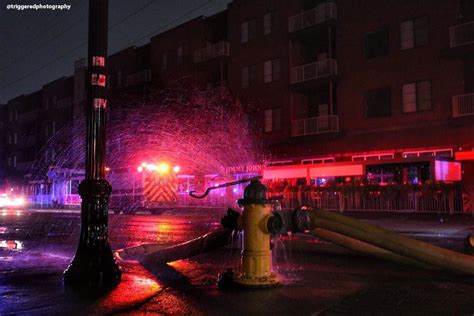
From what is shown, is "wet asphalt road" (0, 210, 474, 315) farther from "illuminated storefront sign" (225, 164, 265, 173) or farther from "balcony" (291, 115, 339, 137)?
"illuminated storefront sign" (225, 164, 265, 173)

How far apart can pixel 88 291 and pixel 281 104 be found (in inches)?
1138

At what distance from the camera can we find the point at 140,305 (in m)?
5.35

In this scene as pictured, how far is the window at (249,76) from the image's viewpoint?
3611 cm

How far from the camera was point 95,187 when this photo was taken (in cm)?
671

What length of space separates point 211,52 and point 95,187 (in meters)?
33.1

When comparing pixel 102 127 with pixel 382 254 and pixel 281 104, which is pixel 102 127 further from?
pixel 281 104

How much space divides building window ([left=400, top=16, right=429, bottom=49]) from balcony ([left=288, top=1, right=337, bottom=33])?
182 inches

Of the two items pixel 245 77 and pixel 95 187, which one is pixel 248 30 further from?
pixel 95 187

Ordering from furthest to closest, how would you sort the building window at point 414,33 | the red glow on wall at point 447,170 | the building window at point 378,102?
the building window at point 378,102 < the building window at point 414,33 < the red glow on wall at point 447,170

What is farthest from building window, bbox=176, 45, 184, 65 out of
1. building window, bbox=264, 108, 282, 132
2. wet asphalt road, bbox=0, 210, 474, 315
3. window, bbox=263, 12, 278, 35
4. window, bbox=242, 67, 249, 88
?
wet asphalt road, bbox=0, 210, 474, 315

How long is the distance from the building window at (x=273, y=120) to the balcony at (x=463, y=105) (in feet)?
39.2

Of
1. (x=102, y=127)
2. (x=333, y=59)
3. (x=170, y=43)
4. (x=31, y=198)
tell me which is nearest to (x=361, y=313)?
(x=102, y=127)

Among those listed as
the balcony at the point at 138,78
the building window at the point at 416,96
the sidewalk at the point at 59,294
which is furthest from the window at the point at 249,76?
the sidewalk at the point at 59,294

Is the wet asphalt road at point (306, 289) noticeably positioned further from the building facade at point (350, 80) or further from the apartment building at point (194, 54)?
the apartment building at point (194, 54)
